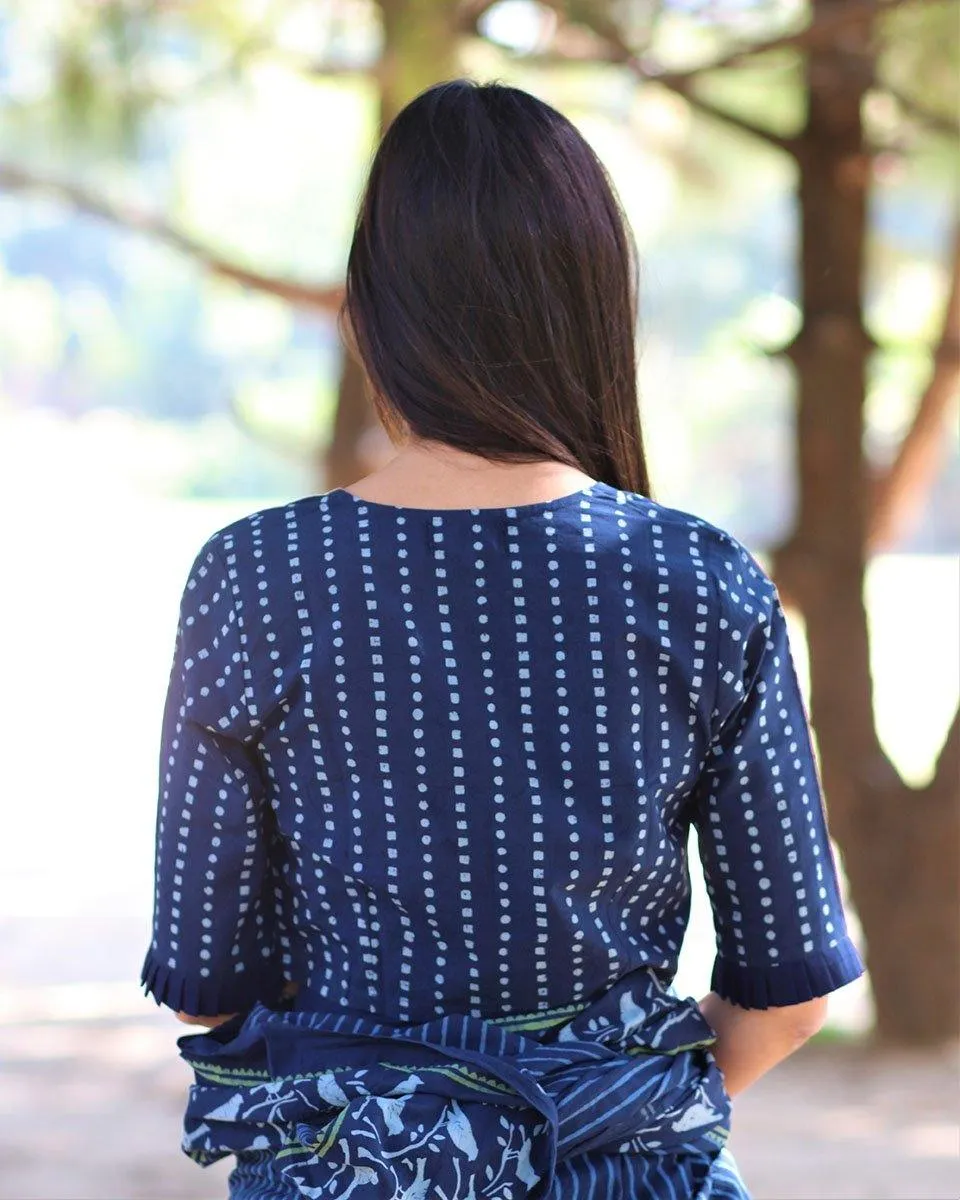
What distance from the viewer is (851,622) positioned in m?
3.28

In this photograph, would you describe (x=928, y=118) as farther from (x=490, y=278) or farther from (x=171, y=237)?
(x=490, y=278)

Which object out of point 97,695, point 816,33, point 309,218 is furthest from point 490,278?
point 309,218

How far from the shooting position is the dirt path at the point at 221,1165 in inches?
102

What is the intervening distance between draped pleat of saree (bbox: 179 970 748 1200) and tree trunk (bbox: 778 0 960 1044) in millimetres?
2400

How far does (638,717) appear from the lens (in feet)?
2.91

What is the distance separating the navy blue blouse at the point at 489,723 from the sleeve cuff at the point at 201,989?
4.1 inches

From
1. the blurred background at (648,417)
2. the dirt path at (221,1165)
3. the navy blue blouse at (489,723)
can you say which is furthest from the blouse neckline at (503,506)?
the dirt path at (221,1165)

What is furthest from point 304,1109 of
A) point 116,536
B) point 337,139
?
point 116,536

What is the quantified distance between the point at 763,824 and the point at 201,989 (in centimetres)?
37

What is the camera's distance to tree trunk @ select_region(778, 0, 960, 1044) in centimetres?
317

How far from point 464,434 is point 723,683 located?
205mm

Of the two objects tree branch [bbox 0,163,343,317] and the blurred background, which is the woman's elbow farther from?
tree branch [bbox 0,163,343,317]

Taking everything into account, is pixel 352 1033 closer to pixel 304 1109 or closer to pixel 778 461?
pixel 304 1109

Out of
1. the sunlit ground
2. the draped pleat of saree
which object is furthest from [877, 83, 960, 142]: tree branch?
the draped pleat of saree
